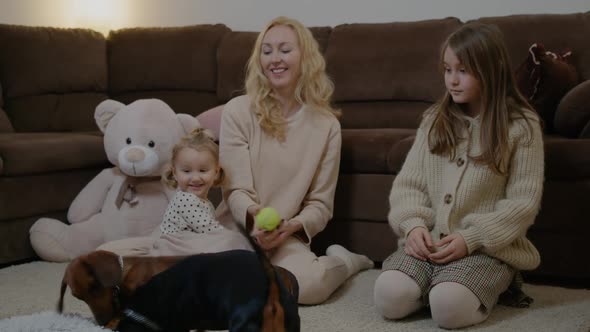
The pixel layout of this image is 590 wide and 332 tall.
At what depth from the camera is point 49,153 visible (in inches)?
105

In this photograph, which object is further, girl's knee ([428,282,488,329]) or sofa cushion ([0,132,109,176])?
sofa cushion ([0,132,109,176])

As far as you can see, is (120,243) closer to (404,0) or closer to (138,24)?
(404,0)

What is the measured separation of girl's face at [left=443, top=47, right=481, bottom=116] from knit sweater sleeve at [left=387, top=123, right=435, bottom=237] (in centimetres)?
18

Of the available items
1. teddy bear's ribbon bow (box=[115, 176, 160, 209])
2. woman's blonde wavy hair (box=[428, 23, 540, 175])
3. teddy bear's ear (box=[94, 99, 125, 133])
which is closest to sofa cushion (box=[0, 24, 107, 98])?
teddy bear's ear (box=[94, 99, 125, 133])

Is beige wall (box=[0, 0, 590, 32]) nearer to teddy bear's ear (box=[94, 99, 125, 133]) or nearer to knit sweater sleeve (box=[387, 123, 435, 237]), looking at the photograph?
teddy bear's ear (box=[94, 99, 125, 133])

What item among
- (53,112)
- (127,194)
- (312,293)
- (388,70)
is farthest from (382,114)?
(53,112)

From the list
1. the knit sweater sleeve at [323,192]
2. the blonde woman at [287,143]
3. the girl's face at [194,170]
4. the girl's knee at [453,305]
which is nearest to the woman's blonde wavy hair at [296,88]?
the blonde woman at [287,143]

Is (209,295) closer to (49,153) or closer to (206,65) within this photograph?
(49,153)

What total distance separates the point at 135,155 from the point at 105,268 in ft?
4.37

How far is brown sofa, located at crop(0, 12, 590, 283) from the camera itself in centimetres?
226

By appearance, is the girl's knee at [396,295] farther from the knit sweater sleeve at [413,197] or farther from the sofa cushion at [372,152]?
the sofa cushion at [372,152]

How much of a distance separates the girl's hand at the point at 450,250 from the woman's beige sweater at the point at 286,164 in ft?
1.48

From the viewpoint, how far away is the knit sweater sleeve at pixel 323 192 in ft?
7.32

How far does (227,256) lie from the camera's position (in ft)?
4.12
